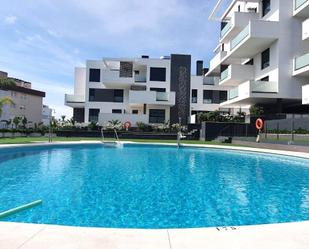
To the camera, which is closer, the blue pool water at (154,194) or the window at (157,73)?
the blue pool water at (154,194)

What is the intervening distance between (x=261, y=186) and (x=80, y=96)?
3421 centimetres

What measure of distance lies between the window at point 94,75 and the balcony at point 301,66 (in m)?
25.2

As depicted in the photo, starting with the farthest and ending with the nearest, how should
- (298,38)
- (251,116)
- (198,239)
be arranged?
(251,116)
(298,38)
(198,239)

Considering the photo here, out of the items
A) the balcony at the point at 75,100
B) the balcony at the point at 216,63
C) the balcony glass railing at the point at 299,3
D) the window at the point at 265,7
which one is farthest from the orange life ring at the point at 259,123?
the balcony at the point at 75,100

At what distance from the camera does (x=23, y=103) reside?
145 feet

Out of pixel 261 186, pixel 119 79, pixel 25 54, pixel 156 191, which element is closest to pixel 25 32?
pixel 25 54

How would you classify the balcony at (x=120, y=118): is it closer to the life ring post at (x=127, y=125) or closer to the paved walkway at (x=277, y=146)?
the life ring post at (x=127, y=125)

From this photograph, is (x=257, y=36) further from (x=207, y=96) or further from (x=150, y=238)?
(x=150, y=238)

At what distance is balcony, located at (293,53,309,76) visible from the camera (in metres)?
22.4

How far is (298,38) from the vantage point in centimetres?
2527

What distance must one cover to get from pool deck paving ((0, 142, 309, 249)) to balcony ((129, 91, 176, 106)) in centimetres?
3142

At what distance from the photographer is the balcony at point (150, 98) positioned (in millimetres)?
35156

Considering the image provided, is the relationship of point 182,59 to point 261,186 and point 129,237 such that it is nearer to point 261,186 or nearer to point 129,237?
point 261,186

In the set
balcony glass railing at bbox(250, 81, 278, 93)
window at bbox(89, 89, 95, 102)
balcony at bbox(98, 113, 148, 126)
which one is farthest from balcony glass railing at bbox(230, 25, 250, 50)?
window at bbox(89, 89, 95, 102)
